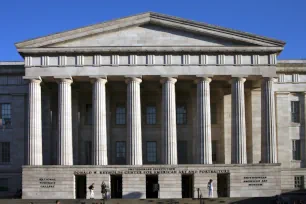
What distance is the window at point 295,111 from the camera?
69500mm

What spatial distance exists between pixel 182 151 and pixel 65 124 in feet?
44.2

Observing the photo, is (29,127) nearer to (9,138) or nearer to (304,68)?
(9,138)

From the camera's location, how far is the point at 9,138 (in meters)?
69.1

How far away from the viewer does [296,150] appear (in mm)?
69062

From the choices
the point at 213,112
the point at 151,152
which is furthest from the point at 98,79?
the point at 213,112

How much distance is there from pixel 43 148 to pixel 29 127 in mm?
5537

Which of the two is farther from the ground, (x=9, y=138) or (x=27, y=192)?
(x=9, y=138)

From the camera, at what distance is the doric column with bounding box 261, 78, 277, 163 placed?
2429 inches

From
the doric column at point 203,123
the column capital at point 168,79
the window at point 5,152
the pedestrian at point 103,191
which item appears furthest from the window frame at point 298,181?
the window at point 5,152

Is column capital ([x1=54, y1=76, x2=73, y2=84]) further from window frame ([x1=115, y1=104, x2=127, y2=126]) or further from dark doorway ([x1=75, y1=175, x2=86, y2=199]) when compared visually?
dark doorway ([x1=75, y1=175, x2=86, y2=199])

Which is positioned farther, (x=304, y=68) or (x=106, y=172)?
(x=304, y=68)

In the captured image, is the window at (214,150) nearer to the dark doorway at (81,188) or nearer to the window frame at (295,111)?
the window frame at (295,111)

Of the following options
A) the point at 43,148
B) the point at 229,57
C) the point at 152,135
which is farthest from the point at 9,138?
the point at 229,57

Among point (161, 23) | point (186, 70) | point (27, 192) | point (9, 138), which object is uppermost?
point (161, 23)
